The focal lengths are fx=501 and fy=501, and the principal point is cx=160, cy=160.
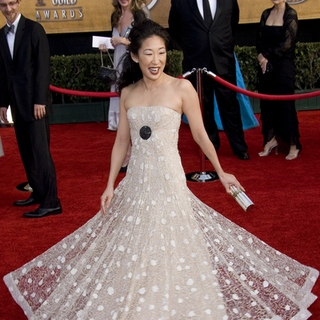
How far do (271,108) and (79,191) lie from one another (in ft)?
8.04

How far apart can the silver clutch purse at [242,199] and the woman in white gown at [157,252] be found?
0.04 m

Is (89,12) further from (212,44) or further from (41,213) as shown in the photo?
(41,213)

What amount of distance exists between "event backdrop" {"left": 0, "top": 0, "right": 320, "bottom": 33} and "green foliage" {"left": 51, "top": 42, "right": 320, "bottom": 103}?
577mm

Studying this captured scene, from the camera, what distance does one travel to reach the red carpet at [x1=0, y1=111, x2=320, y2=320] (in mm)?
3396

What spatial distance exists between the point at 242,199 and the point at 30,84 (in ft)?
7.43

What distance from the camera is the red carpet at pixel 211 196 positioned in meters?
3.40

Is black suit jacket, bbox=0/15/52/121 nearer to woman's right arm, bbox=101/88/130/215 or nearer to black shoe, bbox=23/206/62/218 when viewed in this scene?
black shoe, bbox=23/206/62/218

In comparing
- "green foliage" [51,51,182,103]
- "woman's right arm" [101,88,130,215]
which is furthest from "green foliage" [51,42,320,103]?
"woman's right arm" [101,88,130,215]

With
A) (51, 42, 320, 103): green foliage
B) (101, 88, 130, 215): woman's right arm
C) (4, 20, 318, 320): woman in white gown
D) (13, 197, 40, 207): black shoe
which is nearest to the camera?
(4, 20, 318, 320): woman in white gown

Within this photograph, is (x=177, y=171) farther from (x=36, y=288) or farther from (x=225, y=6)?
(x=225, y=6)

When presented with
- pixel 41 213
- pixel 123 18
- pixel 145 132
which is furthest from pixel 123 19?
pixel 145 132

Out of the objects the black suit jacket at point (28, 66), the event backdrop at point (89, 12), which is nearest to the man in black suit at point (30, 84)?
the black suit jacket at point (28, 66)

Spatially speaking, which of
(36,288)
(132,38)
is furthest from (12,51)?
(36,288)

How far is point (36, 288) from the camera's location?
109 inches
